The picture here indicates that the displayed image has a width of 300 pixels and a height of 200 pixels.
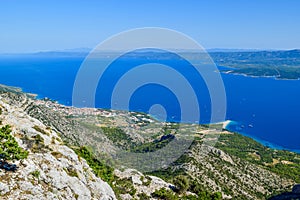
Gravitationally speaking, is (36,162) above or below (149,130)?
above

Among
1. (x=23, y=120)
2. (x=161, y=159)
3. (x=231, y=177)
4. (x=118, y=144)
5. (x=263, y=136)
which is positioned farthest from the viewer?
(x=263, y=136)

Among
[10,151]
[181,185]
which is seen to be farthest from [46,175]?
[181,185]

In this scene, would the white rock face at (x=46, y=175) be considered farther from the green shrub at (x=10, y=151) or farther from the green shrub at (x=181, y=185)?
the green shrub at (x=181, y=185)

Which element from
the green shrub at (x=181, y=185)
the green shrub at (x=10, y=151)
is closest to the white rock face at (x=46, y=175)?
the green shrub at (x=10, y=151)

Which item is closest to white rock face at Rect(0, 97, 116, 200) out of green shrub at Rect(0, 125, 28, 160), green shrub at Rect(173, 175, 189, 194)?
green shrub at Rect(0, 125, 28, 160)

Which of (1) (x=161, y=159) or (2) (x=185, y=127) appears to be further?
(2) (x=185, y=127)

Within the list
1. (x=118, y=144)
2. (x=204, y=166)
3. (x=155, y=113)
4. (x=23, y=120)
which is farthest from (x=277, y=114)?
(x=23, y=120)

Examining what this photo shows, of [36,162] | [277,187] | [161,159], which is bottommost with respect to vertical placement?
[277,187]

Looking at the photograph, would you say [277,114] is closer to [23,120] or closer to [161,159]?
[161,159]

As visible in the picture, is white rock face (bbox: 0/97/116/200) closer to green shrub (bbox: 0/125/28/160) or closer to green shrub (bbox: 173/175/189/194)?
green shrub (bbox: 0/125/28/160)
